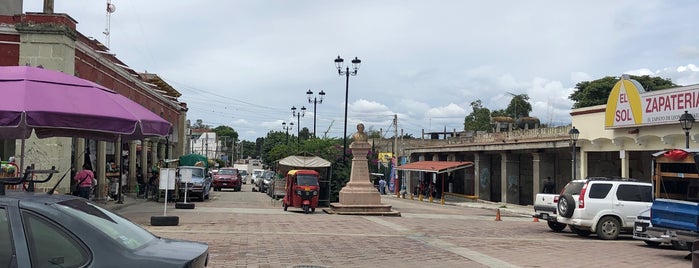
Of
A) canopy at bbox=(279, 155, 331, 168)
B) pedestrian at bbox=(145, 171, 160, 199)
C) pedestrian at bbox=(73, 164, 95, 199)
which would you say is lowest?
pedestrian at bbox=(145, 171, 160, 199)

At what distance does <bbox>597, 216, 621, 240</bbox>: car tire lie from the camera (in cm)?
Result: 1600

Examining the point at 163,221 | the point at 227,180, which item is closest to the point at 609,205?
the point at 163,221

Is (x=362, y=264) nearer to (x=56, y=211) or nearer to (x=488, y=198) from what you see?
(x=56, y=211)

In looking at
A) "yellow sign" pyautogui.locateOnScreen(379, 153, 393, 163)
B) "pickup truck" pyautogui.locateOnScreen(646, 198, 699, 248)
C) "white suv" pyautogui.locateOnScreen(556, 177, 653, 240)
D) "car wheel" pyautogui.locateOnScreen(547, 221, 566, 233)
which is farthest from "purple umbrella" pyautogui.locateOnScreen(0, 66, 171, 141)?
"yellow sign" pyautogui.locateOnScreen(379, 153, 393, 163)

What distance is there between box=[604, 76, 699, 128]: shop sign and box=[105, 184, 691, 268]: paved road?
6.63m

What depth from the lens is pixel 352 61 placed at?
31219 mm

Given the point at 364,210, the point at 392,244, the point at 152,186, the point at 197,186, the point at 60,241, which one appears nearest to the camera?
the point at 60,241

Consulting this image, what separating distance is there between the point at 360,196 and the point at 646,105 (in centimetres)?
1193

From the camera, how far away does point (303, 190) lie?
22.9 m

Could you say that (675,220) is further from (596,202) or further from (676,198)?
(596,202)

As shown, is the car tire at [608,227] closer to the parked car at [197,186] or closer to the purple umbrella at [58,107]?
the purple umbrella at [58,107]

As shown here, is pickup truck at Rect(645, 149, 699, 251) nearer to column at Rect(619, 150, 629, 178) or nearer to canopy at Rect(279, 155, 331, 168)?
column at Rect(619, 150, 629, 178)

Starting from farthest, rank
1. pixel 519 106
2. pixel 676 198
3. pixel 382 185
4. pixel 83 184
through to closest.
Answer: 1. pixel 519 106
2. pixel 382 185
3. pixel 83 184
4. pixel 676 198

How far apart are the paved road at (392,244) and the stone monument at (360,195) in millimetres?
2815
